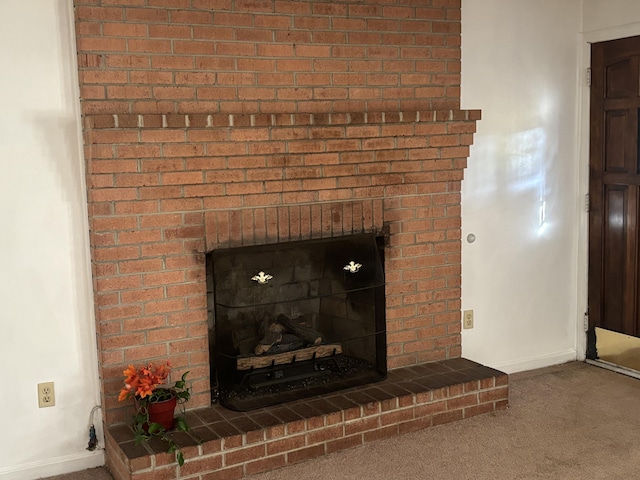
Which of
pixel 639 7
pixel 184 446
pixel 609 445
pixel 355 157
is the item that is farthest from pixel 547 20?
pixel 184 446

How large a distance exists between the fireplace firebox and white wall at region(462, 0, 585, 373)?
27.2 inches

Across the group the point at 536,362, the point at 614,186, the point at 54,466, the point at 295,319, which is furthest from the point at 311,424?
the point at 614,186

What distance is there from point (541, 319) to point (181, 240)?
227 cm

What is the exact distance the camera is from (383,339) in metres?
3.83

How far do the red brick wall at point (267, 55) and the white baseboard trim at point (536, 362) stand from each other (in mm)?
1523

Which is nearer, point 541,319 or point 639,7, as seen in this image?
point 639,7

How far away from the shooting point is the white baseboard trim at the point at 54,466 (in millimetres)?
3178

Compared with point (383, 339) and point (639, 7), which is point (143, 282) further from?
point (639, 7)

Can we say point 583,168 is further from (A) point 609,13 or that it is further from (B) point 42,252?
(B) point 42,252

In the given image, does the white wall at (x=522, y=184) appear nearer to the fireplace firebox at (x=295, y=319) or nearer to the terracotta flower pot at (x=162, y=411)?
the fireplace firebox at (x=295, y=319)

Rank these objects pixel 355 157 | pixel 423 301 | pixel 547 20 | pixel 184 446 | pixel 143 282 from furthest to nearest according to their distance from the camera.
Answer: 1. pixel 547 20
2. pixel 423 301
3. pixel 355 157
4. pixel 143 282
5. pixel 184 446

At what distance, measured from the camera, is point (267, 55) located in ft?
11.1

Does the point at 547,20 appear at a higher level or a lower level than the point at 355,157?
higher

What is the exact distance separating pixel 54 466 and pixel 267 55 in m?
2.00
